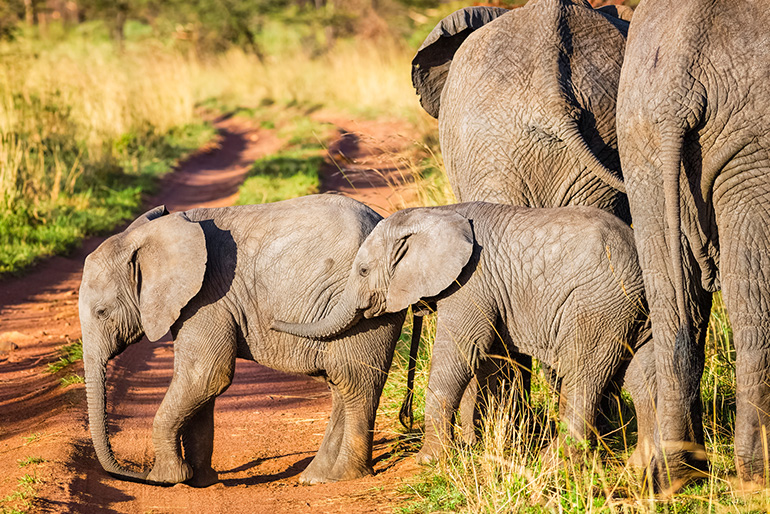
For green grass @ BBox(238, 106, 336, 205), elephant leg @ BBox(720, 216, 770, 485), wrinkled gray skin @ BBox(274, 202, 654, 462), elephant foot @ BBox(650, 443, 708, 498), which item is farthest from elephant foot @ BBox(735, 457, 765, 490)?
green grass @ BBox(238, 106, 336, 205)

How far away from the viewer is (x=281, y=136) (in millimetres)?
17328

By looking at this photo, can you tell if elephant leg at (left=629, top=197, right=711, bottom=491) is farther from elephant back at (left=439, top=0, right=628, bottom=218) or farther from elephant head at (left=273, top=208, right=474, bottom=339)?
elephant head at (left=273, top=208, right=474, bottom=339)

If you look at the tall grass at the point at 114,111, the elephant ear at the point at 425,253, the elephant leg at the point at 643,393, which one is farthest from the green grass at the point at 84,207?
the elephant leg at the point at 643,393

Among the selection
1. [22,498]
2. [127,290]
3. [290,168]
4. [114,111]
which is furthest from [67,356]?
[114,111]

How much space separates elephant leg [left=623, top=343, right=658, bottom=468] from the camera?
407 centimetres

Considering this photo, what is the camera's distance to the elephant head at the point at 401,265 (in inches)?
165

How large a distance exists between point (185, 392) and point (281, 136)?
13139mm

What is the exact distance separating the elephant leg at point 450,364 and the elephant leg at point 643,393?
656 mm

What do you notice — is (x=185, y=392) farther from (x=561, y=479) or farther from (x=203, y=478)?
(x=561, y=479)

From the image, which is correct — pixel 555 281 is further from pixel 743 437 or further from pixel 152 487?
pixel 152 487

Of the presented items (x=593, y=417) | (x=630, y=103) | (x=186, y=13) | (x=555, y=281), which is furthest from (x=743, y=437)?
(x=186, y=13)

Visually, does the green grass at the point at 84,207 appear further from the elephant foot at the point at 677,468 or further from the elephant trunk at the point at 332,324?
the elephant foot at the point at 677,468

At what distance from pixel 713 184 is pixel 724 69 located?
16.8 inches

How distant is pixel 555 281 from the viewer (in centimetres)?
410
